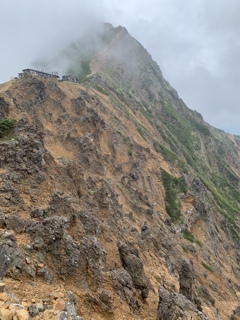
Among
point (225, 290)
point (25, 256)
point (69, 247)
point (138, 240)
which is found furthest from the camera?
point (225, 290)

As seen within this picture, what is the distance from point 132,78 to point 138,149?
293 ft

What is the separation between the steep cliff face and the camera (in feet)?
48.3

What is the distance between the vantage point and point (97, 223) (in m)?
21.8

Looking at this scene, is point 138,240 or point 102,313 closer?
point 102,313

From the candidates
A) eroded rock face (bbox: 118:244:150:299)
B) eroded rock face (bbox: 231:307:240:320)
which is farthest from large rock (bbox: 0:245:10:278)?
eroded rock face (bbox: 231:307:240:320)

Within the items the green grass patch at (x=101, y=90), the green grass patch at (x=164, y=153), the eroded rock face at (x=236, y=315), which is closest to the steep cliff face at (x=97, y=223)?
the green grass patch at (x=164, y=153)

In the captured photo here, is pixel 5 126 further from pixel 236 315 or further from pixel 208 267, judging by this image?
pixel 208 267

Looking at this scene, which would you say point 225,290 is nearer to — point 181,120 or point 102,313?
point 102,313

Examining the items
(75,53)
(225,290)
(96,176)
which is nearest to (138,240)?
(96,176)

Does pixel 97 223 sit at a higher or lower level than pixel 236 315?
higher

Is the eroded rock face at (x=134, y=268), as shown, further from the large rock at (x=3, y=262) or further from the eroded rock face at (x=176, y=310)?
the large rock at (x=3, y=262)

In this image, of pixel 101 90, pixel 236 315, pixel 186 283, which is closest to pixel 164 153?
pixel 101 90

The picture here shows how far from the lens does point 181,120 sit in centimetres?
13638

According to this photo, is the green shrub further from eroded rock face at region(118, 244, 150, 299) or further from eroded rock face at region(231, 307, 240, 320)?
eroded rock face at region(231, 307, 240, 320)
